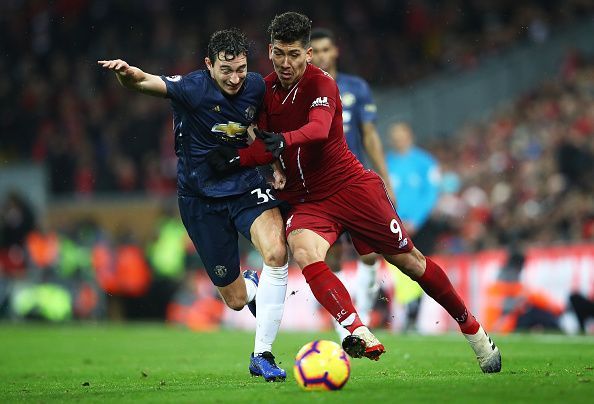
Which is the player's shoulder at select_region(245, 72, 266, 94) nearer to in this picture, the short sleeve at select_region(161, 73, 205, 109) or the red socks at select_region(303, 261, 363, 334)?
the short sleeve at select_region(161, 73, 205, 109)

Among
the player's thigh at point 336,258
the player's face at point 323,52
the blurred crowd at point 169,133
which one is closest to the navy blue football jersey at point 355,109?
the player's face at point 323,52

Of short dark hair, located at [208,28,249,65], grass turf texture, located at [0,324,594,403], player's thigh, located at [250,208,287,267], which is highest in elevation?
short dark hair, located at [208,28,249,65]

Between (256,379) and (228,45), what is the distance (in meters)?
2.36

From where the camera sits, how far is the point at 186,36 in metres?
26.7

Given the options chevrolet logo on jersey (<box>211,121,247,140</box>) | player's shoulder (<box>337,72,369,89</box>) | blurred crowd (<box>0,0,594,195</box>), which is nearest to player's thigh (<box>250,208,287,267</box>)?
chevrolet logo on jersey (<box>211,121,247,140</box>)

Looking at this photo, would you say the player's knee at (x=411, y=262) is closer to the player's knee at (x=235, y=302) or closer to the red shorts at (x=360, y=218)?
the red shorts at (x=360, y=218)

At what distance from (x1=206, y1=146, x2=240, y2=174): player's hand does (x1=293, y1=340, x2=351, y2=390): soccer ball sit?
1575 mm

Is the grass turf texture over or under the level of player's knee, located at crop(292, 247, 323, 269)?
under

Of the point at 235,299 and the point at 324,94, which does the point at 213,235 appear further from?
the point at 324,94

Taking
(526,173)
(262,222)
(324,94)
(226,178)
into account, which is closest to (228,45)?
(324,94)

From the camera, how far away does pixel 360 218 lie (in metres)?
7.62

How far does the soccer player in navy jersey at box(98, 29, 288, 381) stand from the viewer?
25.2 feet

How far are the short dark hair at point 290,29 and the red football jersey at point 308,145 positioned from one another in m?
0.33

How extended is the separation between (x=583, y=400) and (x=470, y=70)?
1750 centimetres
